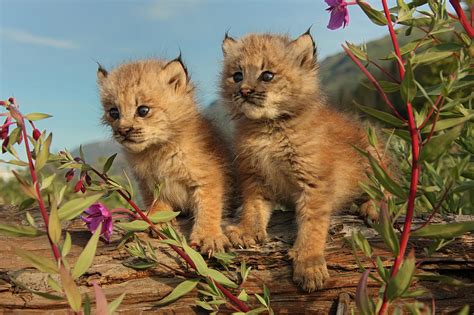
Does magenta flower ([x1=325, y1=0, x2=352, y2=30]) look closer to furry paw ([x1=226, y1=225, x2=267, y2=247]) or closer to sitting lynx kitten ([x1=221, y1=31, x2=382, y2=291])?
sitting lynx kitten ([x1=221, y1=31, x2=382, y2=291])

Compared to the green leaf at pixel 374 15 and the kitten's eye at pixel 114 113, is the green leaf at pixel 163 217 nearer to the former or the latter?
the green leaf at pixel 374 15

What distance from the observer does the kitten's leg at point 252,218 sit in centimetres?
296

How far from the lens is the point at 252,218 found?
10.3 ft

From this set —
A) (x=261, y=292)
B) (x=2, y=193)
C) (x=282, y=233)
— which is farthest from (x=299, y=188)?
(x=2, y=193)

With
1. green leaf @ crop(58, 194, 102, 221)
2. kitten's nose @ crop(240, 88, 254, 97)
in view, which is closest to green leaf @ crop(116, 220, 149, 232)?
green leaf @ crop(58, 194, 102, 221)

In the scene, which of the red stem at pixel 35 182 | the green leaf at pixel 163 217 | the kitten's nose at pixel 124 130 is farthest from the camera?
the kitten's nose at pixel 124 130

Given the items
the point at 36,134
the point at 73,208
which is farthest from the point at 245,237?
the point at 73,208

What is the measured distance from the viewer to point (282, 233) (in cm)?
312

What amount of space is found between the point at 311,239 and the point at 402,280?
1.36 m

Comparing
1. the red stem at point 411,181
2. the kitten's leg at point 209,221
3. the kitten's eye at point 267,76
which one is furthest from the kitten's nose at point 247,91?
the red stem at point 411,181

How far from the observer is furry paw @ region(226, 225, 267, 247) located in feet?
9.55

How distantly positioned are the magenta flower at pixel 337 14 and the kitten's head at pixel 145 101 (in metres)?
1.67

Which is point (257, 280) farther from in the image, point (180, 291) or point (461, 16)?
point (461, 16)

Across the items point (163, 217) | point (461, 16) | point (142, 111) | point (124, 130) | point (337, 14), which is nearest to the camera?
point (461, 16)
